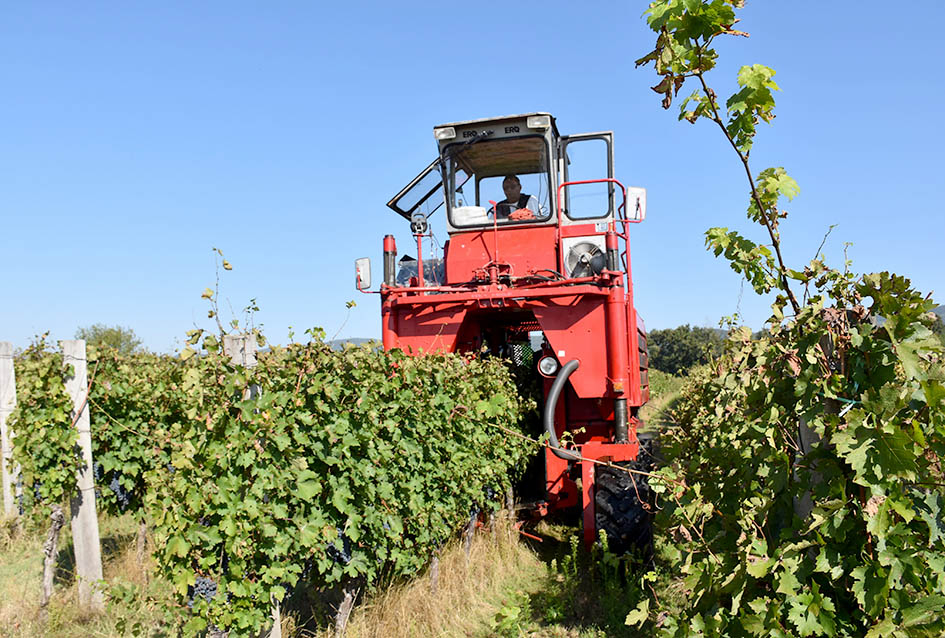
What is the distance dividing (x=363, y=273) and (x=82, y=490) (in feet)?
8.69

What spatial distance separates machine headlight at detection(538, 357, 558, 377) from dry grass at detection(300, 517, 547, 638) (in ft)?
4.82

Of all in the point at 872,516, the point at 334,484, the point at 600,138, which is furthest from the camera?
the point at 600,138

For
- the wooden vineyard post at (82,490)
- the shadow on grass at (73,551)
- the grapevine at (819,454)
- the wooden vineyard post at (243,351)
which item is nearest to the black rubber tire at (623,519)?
the grapevine at (819,454)

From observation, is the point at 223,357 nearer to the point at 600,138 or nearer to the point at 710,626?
the point at 710,626

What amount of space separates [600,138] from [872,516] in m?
5.23

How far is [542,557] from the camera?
6.07 meters

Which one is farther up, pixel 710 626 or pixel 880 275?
pixel 880 275

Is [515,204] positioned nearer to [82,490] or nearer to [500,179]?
[500,179]

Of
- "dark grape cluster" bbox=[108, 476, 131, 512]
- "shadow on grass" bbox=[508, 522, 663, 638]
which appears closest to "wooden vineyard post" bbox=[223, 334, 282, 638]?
"shadow on grass" bbox=[508, 522, 663, 638]

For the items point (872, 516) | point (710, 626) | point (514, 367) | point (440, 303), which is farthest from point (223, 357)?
point (514, 367)

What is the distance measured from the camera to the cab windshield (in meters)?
6.74

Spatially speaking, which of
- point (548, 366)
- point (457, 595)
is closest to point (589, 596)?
point (457, 595)

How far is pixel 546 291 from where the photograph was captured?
18.8 ft

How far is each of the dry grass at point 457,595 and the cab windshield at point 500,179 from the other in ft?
9.43
